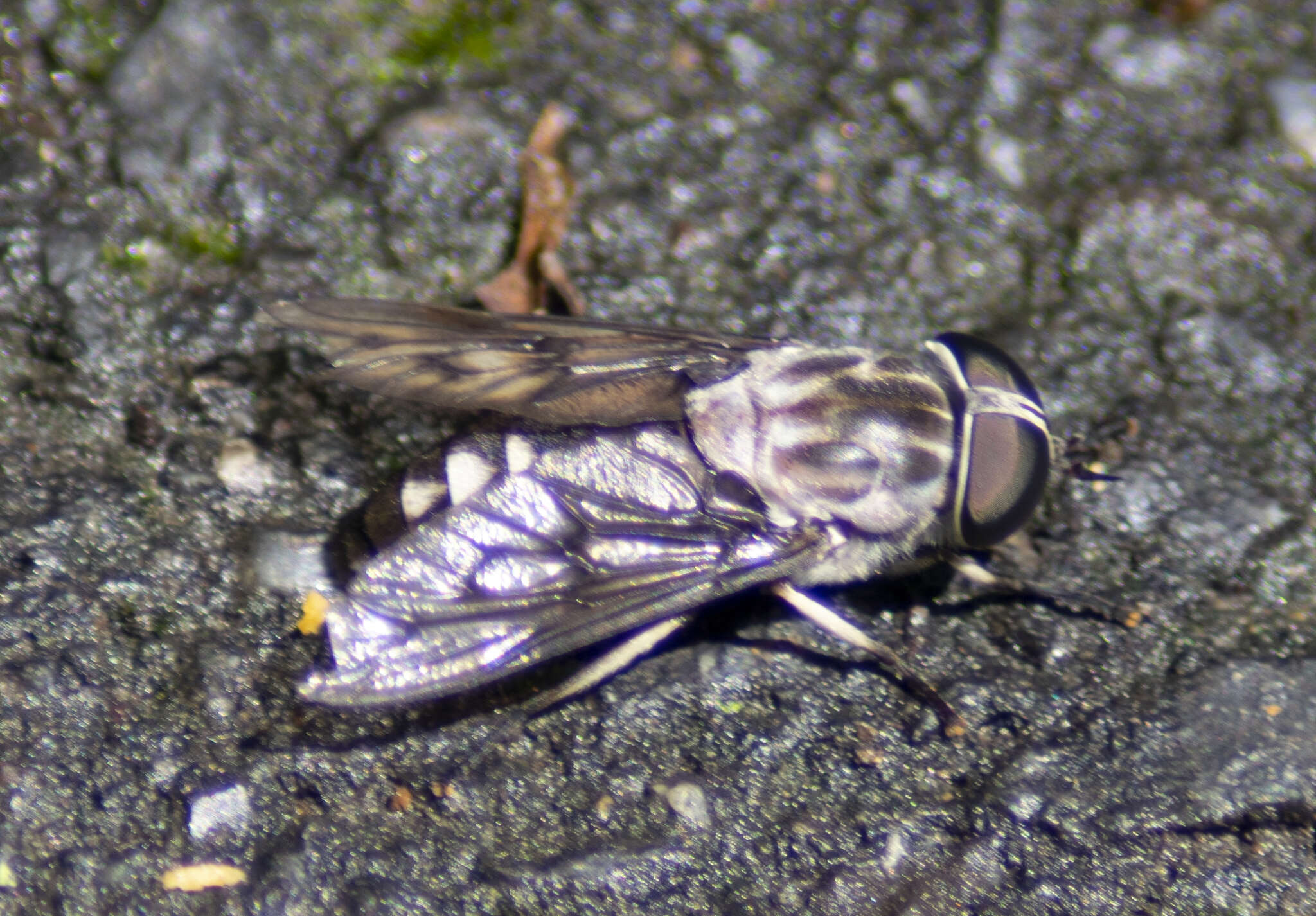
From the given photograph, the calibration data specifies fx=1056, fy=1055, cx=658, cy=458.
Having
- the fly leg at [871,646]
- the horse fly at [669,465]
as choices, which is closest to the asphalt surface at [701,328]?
the fly leg at [871,646]

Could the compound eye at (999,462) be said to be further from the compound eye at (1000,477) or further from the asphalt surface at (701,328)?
the asphalt surface at (701,328)

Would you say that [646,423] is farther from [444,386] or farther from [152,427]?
[152,427]

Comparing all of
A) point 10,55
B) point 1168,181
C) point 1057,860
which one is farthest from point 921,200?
point 10,55

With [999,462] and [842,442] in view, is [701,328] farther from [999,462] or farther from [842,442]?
[999,462]

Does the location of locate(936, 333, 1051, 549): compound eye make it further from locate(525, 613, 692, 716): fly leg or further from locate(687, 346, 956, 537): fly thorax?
locate(525, 613, 692, 716): fly leg

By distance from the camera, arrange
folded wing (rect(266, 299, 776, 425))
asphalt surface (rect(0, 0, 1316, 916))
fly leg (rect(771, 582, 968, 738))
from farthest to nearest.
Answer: folded wing (rect(266, 299, 776, 425)) → fly leg (rect(771, 582, 968, 738)) → asphalt surface (rect(0, 0, 1316, 916))

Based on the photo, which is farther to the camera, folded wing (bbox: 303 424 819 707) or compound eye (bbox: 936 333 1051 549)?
compound eye (bbox: 936 333 1051 549)

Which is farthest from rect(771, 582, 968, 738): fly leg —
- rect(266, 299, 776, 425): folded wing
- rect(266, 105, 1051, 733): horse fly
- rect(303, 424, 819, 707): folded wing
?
rect(266, 299, 776, 425): folded wing
